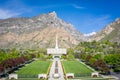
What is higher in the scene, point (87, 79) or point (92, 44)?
point (92, 44)

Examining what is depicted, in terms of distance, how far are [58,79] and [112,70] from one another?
22.7 metres

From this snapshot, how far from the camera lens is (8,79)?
5225 cm

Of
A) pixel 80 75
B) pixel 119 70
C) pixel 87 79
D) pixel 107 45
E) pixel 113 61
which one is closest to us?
pixel 87 79

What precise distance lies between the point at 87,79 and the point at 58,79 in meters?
5.71

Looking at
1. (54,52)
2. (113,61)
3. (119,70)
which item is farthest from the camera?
(54,52)

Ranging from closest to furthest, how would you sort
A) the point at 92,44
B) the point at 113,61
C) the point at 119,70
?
1. the point at 119,70
2. the point at 113,61
3. the point at 92,44

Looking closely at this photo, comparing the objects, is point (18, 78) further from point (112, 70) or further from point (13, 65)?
point (112, 70)

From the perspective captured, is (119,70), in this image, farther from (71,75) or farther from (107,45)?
(107,45)

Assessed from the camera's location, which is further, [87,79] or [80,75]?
[80,75]

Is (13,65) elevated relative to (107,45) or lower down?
lower down

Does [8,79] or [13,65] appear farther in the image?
[13,65]

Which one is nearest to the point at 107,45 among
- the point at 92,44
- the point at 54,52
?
the point at 92,44

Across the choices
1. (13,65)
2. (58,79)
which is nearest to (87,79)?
(58,79)

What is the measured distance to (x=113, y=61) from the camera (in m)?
74.4
